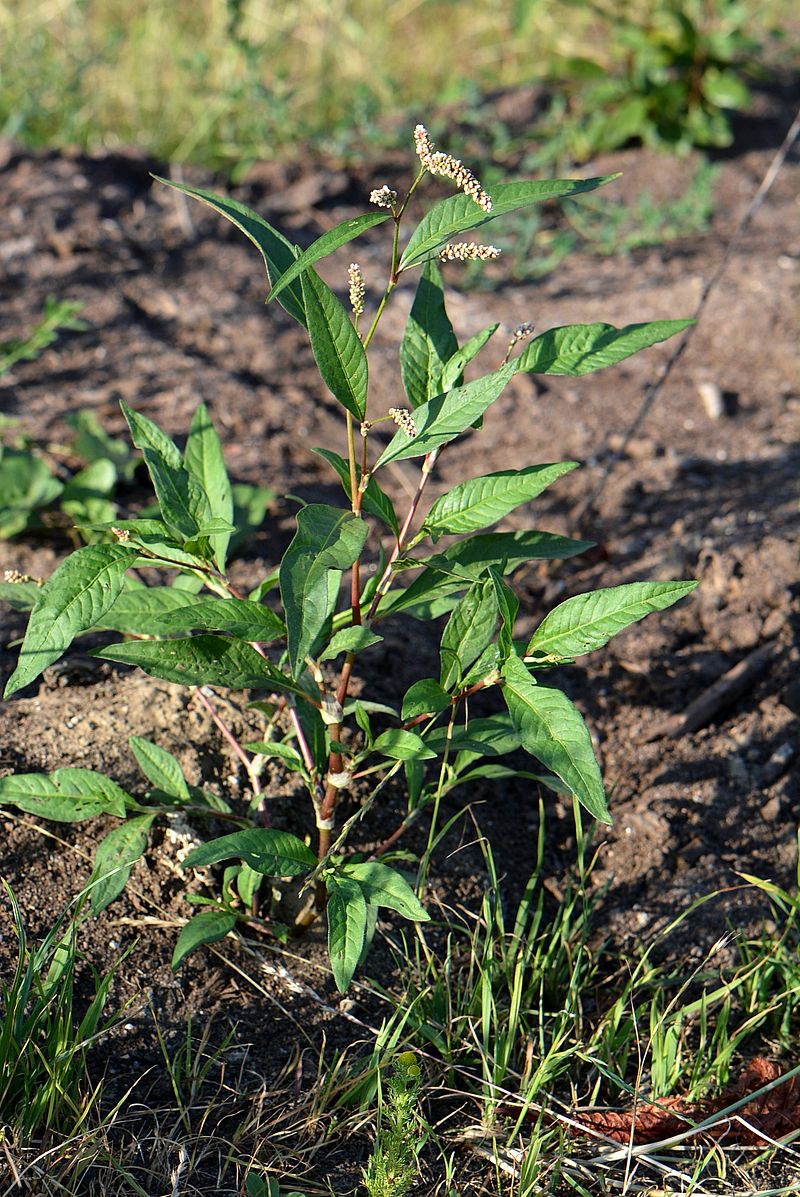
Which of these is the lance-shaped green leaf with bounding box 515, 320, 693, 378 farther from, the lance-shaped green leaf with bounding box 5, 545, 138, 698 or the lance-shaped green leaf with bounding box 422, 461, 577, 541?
the lance-shaped green leaf with bounding box 5, 545, 138, 698

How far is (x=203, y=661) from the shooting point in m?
1.64

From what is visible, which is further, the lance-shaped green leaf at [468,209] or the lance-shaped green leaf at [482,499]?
the lance-shaped green leaf at [482,499]

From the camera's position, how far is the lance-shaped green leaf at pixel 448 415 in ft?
5.17

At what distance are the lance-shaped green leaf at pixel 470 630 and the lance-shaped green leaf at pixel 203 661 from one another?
231 mm

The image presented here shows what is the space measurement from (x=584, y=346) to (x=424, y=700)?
1.92ft

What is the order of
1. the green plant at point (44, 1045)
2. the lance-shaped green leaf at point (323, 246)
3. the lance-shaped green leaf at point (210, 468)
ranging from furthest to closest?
the lance-shaped green leaf at point (210, 468)
the green plant at point (44, 1045)
the lance-shaped green leaf at point (323, 246)

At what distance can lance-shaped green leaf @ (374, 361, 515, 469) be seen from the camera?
1576mm

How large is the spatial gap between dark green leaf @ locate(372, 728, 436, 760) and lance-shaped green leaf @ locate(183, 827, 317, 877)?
197 mm

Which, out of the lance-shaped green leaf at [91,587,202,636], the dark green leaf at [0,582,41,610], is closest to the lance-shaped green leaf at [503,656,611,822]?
the lance-shaped green leaf at [91,587,202,636]

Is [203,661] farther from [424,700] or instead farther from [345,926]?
[345,926]

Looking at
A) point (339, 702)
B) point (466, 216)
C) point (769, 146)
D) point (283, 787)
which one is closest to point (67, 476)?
point (283, 787)

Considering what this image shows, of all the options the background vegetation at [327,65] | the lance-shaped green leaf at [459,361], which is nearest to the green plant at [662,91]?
the background vegetation at [327,65]

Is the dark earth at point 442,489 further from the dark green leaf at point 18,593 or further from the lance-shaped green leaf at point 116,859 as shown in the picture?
the dark green leaf at point 18,593

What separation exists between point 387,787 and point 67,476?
1309 millimetres
